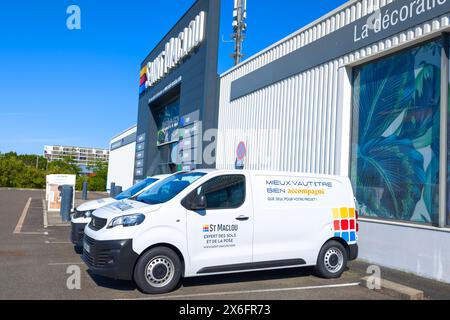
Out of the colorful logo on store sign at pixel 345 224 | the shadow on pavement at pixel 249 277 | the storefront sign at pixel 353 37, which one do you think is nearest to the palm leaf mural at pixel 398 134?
the storefront sign at pixel 353 37

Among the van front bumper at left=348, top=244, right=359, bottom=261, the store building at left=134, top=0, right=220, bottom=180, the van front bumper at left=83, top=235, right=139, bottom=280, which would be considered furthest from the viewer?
the store building at left=134, top=0, right=220, bottom=180

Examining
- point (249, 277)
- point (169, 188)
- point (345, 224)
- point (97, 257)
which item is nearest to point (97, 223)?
point (97, 257)

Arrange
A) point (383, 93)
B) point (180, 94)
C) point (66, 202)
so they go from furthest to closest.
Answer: point (180, 94)
point (66, 202)
point (383, 93)

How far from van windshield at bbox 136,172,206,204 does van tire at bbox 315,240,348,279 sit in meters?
2.59

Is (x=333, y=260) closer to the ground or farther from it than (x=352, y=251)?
closer to the ground

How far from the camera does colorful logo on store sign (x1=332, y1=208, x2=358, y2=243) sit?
7977mm

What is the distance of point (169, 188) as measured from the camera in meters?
7.30

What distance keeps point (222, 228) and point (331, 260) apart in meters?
2.31

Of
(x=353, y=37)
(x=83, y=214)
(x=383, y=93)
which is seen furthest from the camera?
(x=353, y=37)

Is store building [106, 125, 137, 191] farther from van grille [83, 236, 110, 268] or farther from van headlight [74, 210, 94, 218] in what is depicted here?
van grille [83, 236, 110, 268]

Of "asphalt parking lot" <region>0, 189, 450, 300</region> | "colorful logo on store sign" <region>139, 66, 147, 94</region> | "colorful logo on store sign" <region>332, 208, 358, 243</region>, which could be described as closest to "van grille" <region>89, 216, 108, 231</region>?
"asphalt parking lot" <region>0, 189, 450, 300</region>

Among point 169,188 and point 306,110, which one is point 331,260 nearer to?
point 169,188

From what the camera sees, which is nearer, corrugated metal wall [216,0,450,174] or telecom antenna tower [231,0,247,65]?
corrugated metal wall [216,0,450,174]
